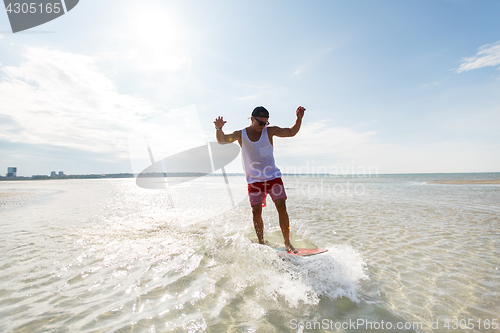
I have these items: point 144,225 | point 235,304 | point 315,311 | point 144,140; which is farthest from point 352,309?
point 144,140

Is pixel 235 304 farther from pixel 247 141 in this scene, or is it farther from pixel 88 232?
pixel 88 232

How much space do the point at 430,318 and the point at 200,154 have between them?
822 centimetres

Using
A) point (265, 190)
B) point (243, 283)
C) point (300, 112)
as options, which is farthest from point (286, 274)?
point (300, 112)

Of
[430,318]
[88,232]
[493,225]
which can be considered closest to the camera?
[430,318]

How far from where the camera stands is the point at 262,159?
177 inches

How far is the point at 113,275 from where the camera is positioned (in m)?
3.27

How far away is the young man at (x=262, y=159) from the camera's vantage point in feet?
14.5

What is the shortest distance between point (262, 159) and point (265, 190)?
67cm

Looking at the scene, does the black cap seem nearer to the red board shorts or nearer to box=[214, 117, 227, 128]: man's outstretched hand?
box=[214, 117, 227, 128]: man's outstretched hand

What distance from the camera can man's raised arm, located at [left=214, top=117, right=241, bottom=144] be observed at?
4.17 m

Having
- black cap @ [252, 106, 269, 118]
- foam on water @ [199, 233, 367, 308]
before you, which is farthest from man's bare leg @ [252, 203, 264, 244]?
black cap @ [252, 106, 269, 118]

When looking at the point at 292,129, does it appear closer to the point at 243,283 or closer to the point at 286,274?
the point at 286,274

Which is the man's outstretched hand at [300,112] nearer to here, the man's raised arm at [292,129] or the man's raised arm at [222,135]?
the man's raised arm at [292,129]

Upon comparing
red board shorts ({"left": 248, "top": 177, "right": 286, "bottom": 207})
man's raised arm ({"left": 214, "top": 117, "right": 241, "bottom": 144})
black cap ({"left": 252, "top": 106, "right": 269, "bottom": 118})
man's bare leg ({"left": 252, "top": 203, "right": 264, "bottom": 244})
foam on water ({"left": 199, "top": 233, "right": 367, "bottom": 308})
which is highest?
black cap ({"left": 252, "top": 106, "right": 269, "bottom": 118})
